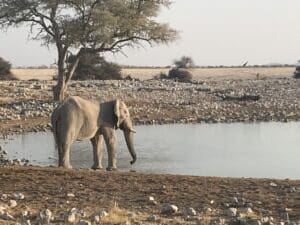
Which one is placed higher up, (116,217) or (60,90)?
(60,90)

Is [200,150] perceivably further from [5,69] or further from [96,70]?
[5,69]

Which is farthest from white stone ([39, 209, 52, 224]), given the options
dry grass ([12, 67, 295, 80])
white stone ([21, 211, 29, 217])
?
dry grass ([12, 67, 295, 80])

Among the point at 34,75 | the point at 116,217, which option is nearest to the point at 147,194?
the point at 116,217

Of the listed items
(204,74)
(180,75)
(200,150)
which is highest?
(180,75)

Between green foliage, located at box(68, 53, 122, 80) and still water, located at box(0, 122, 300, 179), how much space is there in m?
30.3

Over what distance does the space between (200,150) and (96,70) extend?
3985 centimetres

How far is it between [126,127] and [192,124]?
42.1 feet

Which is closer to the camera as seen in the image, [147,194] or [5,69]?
[147,194]

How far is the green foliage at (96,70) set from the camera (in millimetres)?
59156

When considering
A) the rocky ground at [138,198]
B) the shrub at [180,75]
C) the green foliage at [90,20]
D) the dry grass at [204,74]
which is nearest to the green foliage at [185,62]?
the dry grass at [204,74]

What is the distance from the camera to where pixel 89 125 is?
17062 millimetres

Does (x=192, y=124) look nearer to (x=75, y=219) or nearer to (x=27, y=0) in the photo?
(x=27, y=0)

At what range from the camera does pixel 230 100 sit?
3950 centimetres

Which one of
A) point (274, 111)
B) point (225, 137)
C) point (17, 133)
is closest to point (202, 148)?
point (225, 137)
